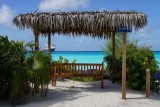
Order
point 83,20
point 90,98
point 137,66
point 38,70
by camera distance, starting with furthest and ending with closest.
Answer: point 137,66 < point 83,20 < point 90,98 < point 38,70

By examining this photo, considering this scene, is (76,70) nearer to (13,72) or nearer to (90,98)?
(90,98)

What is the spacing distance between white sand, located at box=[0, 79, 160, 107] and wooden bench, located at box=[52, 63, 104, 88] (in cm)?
43

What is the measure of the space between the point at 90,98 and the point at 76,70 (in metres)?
2.19

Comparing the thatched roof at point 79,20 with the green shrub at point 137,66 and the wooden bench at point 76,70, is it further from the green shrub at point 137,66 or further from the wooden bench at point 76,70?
the green shrub at point 137,66

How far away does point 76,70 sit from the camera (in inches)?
456

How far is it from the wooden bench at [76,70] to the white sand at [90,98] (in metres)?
0.43

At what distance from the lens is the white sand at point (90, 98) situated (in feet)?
29.3

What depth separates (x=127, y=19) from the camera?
9.88 m

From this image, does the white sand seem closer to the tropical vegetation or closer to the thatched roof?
the tropical vegetation

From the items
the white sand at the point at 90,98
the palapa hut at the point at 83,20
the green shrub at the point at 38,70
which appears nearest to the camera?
the white sand at the point at 90,98

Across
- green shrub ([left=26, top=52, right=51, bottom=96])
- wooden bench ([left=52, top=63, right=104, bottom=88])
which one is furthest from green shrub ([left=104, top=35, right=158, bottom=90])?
green shrub ([left=26, top=52, right=51, bottom=96])

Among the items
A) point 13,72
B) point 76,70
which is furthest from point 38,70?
point 76,70

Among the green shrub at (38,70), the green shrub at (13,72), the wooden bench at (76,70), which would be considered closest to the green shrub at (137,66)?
the wooden bench at (76,70)

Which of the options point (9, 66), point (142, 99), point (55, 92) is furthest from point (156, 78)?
point (9, 66)
